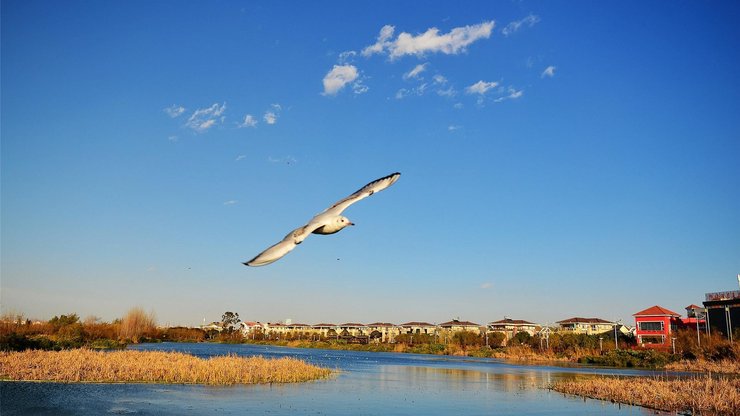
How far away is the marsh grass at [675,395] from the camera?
2280 centimetres

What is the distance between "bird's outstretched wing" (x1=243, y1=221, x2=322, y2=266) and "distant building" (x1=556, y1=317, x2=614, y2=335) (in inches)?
4533

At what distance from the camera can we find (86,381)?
27.6 meters

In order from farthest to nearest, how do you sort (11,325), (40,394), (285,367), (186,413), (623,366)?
(623,366), (11,325), (285,367), (40,394), (186,413)

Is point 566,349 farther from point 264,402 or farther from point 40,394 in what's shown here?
point 40,394

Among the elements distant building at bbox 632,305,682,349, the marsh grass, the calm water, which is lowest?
the calm water

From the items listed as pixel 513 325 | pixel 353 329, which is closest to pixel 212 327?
pixel 353 329

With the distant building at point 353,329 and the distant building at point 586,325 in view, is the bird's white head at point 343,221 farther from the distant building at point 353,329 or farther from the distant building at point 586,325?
the distant building at point 353,329

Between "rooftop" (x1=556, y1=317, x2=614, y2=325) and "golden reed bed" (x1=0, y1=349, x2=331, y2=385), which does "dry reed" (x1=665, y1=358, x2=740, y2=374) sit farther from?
"rooftop" (x1=556, y1=317, x2=614, y2=325)

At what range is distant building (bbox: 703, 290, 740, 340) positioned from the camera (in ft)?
197

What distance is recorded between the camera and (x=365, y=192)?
11.9m

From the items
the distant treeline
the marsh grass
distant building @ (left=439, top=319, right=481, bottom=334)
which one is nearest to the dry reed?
the distant treeline

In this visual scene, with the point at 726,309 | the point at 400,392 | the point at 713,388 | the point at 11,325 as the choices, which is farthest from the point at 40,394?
the point at 726,309

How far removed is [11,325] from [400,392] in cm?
4097

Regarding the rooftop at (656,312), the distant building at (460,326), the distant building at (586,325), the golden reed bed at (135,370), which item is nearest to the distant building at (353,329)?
the distant building at (460,326)
